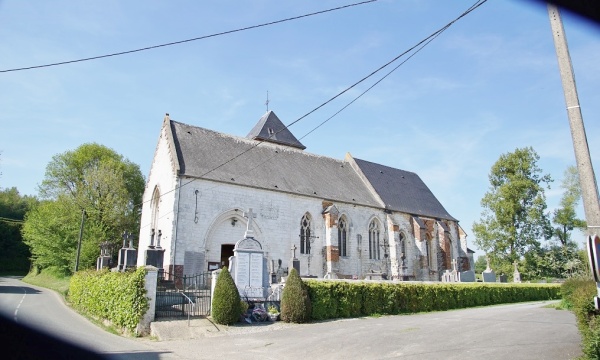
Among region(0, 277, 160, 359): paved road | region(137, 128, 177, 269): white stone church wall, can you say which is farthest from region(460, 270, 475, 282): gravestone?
region(0, 277, 160, 359): paved road

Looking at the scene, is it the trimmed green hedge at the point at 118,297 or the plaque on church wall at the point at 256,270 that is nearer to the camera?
the trimmed green hedge at the point at 118,297

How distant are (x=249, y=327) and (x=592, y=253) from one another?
10894mm

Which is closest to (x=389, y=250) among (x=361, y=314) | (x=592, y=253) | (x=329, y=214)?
(x=329, y=214)

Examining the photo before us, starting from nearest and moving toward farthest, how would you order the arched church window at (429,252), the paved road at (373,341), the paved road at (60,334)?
the paved road at (60,334)
the paved road at (373,341)
the arched church window at (429,252)

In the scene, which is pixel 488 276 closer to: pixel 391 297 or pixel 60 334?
pixel 391 297

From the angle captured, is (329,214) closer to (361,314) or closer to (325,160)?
(325,160)

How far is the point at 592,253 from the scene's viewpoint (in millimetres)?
3762

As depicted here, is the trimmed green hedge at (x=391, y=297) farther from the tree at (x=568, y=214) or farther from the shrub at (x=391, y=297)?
the tree at (x=568, y=214)

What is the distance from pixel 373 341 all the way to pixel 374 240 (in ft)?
65.0

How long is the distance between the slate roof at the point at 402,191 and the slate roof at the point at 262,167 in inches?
64.7

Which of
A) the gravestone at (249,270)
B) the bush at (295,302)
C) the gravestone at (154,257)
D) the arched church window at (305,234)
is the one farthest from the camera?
the arched church window at (305,234)

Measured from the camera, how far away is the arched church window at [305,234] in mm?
25953

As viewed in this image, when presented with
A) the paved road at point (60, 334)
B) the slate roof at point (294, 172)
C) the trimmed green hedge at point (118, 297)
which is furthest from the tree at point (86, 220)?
the trimmed green hedge at point (118, 297)

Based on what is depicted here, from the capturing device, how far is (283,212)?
25.3 m
